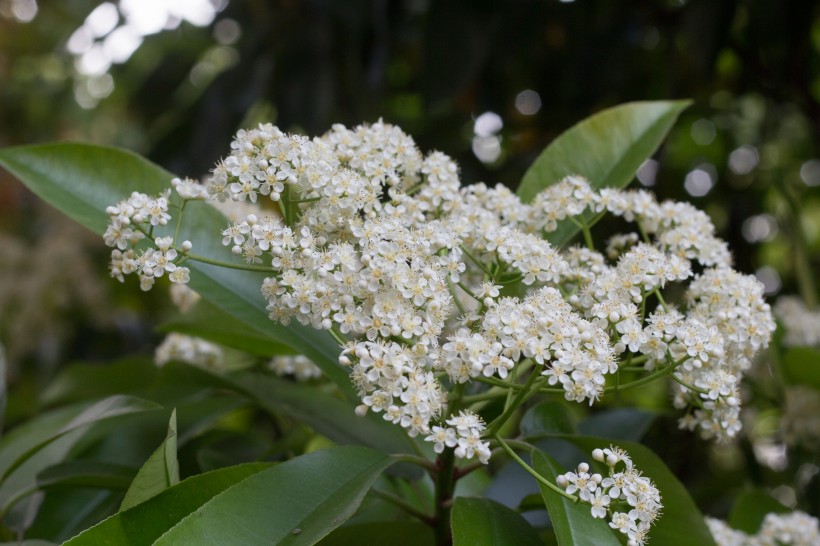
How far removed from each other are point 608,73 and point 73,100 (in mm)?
2487

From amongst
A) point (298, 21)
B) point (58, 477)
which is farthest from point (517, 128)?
point (58, 477)

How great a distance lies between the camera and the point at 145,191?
1058 mm

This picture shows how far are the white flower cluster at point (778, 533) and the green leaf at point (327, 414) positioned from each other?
0.45m

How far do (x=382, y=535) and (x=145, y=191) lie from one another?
526 mm

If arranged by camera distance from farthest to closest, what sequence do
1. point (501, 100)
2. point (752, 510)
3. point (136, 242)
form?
point (501, 100)
point (752, 510)
point (136, 242)

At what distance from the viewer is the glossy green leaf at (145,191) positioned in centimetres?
101

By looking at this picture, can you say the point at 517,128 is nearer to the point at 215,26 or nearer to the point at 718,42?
the point at 718,42

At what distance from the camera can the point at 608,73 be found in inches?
78.4

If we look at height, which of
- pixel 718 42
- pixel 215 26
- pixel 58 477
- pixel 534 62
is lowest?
pixel 58 477

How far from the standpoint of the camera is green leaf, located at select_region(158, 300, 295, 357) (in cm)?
121

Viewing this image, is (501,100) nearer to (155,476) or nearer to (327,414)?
(327,414)

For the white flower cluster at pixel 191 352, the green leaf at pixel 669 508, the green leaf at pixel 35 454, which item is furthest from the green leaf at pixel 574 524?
the white flower cluster at pixel 191 352

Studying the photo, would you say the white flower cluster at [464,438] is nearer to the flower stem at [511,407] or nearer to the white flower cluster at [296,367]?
the flower stem at [511,407]

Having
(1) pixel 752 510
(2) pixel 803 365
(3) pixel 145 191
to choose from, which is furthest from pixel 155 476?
(2) pixel 803 365
